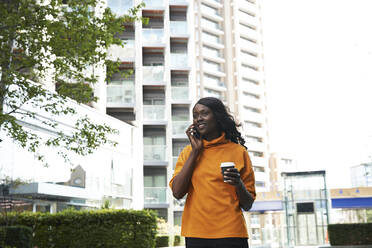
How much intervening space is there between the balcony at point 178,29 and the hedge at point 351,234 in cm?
2244

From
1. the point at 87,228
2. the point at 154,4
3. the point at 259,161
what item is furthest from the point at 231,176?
the point at 259,161

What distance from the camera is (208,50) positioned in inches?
2510

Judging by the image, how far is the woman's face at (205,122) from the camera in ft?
8.38

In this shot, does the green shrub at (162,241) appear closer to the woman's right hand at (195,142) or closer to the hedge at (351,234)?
the hedge at (351,234)

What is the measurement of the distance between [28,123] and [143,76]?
18.9 m

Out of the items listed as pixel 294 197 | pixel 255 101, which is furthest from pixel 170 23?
pixel 255 101

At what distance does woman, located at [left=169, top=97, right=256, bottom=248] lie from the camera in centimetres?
232

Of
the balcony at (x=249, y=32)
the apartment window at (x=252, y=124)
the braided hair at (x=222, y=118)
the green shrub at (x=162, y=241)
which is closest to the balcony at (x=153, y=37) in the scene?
the green shrub at (x=162, y=241)

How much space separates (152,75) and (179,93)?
2.57 m

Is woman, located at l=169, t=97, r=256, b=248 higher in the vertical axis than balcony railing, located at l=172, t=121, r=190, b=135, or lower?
lower

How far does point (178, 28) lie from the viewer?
124 feet

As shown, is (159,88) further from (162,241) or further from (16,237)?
(16,237)

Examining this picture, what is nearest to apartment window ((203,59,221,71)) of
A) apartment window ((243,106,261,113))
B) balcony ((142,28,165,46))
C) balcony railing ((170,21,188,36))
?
apartment window ((243,106,261,113))

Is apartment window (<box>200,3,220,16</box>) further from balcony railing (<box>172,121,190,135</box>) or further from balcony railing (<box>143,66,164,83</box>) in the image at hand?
balcony railing (<box>172,121,190,135</box>)
